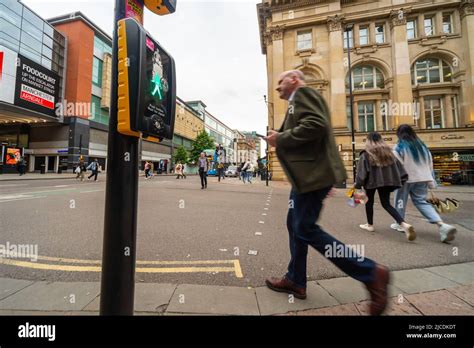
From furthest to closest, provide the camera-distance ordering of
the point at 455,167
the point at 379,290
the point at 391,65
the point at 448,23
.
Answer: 1. the point at 391,65
2. the point at 448,23
3. the point at 455,167
4. the point at 379,290

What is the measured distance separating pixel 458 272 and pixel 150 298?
10.4ft

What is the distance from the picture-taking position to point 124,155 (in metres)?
1.28

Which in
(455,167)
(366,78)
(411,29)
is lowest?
(455,167)

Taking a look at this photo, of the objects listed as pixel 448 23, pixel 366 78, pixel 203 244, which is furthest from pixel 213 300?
pixel 448 23

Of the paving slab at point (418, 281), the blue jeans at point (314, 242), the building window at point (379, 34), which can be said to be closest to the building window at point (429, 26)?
the building window at point (379, 34)

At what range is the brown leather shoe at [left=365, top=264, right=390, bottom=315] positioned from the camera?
1.43m

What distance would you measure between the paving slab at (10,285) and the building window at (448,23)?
29.7 m

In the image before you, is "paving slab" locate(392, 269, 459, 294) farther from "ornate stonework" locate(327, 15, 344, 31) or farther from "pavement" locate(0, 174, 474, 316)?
"ornate stonework" locate(327, 15, 344, 31)

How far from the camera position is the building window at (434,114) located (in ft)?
62.2

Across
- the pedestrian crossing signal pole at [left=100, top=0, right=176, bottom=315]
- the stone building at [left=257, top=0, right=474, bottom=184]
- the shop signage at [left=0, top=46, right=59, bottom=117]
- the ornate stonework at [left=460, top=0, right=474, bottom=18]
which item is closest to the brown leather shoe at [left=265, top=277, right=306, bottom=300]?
the pedestrian crossing signal pole at [left=100, top=0, right=176, bottom=315]

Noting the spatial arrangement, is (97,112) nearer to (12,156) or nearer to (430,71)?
(12,156)

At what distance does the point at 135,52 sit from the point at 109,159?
64 cm

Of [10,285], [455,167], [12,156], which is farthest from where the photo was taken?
[12,156]
